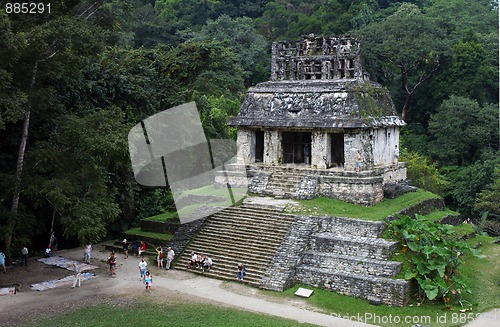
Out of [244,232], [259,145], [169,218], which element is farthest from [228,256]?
[259,145]

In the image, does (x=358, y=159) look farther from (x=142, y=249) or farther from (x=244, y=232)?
(x=142, y=249)

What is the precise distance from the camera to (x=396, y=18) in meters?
37.8

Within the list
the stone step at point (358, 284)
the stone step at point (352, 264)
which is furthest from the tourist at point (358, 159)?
the stone step at point (358, 284)

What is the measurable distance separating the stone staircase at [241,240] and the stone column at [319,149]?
284 centimetres

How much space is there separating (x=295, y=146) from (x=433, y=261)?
26.9 ft

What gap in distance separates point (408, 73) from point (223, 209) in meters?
25.2

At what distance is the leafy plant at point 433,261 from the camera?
46.9 feet

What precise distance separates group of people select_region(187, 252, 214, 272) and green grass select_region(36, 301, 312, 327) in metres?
2.59

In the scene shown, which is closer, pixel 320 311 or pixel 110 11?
pixel 320 311

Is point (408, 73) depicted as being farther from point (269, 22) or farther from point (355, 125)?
point (355, 125)

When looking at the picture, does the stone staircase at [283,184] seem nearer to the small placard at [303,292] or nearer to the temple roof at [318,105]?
the temple roof at [318,105]

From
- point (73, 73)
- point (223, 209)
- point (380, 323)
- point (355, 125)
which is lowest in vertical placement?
point (380, 323)

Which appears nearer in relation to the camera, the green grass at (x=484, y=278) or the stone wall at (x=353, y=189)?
the green grass at (x=484, y=278)

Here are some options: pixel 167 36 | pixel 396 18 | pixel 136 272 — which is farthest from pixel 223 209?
pixel 167 36
